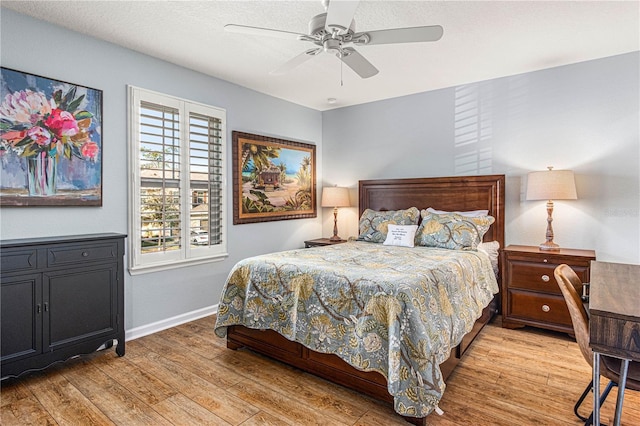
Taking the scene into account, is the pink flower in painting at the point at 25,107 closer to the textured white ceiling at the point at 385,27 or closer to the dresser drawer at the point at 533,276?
the textured white ceiling at the point at 385,27

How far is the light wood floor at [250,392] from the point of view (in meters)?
2.07

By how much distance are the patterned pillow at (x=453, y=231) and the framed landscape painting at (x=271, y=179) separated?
1.94 metres

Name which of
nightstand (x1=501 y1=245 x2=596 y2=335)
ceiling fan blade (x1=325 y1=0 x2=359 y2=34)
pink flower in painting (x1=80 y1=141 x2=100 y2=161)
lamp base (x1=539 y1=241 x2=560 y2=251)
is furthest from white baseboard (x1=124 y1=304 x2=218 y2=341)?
lamp base (x1=539 y1=241 x2=560 y2=251)

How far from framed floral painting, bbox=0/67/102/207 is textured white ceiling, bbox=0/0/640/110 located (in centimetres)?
56

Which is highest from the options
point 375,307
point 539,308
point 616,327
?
point 616,327

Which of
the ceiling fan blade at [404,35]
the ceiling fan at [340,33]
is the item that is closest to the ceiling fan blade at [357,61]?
the ceiling fan at [340,33]

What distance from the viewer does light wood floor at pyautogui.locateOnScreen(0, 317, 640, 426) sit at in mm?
2068

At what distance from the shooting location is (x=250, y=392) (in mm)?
2357

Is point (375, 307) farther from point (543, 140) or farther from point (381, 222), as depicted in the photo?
point (543, 140)

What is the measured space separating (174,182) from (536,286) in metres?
3.79

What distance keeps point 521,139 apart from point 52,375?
490cm

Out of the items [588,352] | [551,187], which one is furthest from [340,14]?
[551,187]

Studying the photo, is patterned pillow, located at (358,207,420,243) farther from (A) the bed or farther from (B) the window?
(B) the window

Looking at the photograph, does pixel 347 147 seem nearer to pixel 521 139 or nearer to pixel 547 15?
pixel 521 139
